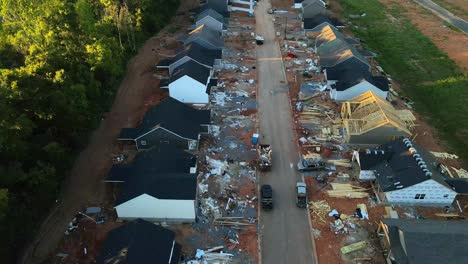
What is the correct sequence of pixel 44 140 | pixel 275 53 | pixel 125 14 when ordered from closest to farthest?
pixel 44 140, pixel 125 14, pixel 275 53

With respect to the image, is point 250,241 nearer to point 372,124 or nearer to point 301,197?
point 301,197

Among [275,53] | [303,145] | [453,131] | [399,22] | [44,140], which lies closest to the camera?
[44,140]

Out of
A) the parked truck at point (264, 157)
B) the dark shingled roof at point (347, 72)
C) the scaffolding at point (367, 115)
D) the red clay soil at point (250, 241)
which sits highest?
the dark shingled roof at point (347, 72)

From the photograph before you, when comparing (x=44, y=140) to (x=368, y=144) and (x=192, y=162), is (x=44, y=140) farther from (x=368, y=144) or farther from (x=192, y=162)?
(x=368, y=144)

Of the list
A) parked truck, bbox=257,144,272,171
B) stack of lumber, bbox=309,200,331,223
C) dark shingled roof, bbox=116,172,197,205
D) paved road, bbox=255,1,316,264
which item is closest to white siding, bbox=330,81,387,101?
paved road, bbox=255,1,316,264

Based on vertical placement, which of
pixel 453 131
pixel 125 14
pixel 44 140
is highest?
pixel 125 14

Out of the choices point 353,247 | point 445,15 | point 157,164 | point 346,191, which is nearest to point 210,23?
point 157,164

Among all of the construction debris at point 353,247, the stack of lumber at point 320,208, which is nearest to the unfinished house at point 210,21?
the stack of lumber at point 320,208

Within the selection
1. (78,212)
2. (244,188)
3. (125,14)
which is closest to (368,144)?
(244,188)

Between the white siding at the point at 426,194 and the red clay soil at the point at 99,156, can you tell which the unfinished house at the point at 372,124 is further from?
the red clay soil at the point at 99,156
